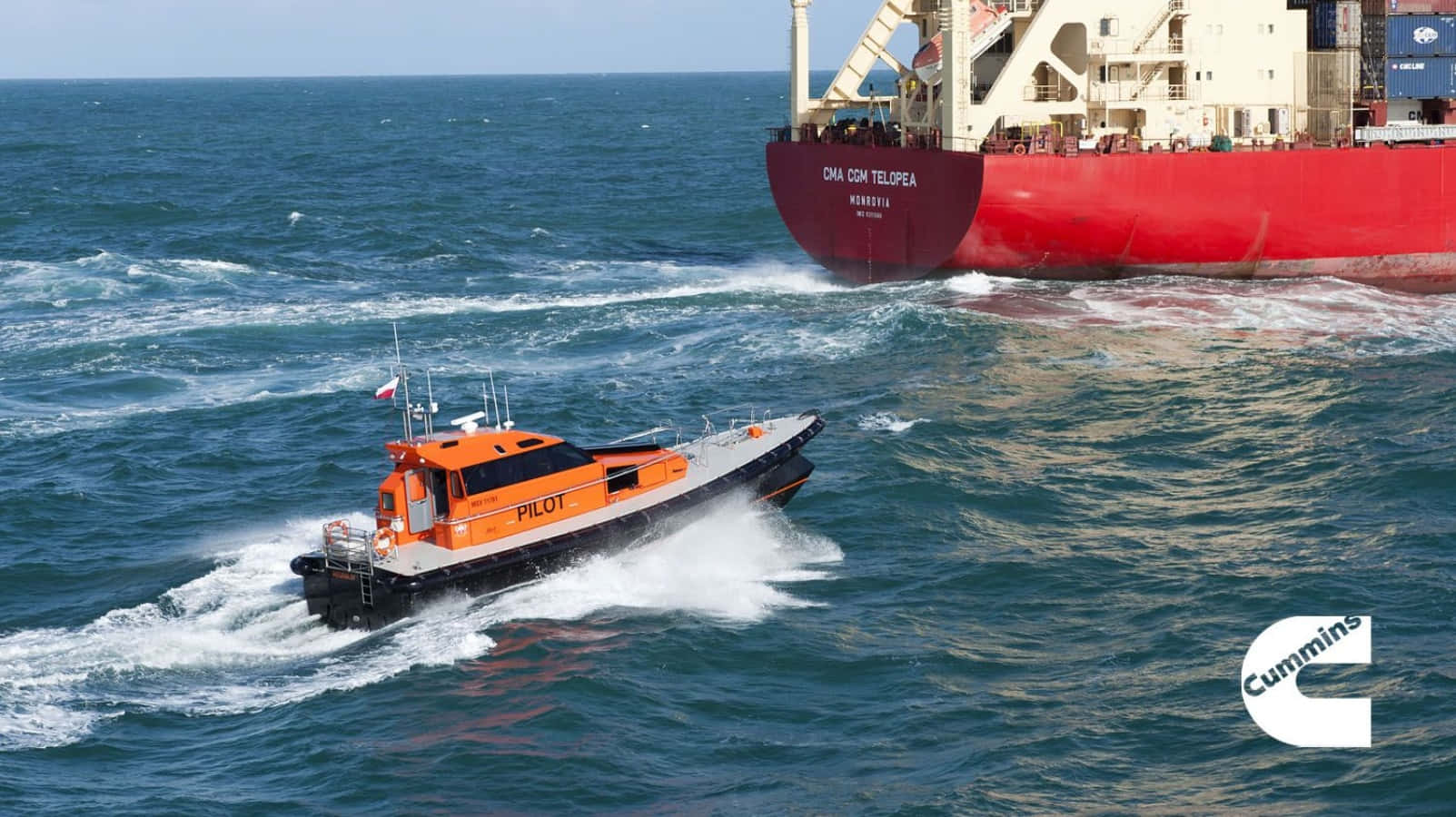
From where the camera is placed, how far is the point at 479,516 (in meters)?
24.1

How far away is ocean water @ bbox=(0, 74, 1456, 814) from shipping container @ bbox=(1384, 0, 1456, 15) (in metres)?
9.21

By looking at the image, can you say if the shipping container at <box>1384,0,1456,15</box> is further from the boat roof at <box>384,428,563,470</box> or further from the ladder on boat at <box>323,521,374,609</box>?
the ladder on boat at <box>323,521,374,609</box>

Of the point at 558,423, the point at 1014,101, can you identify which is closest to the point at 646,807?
the point at 558,423

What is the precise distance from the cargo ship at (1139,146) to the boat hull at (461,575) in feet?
70.0

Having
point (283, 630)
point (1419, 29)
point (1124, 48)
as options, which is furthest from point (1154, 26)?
point (283, 630)

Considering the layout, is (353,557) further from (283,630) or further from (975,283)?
(975,283)

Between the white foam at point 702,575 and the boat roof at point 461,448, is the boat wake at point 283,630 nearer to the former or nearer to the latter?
the white foam at point 702,575

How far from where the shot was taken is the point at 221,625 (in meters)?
23.7

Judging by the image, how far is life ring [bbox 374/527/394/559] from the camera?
23.7 metres

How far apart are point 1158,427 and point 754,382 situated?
8.93 m

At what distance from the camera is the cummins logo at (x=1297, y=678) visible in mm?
19859

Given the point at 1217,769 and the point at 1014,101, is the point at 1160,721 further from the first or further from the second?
the point at 1014,101

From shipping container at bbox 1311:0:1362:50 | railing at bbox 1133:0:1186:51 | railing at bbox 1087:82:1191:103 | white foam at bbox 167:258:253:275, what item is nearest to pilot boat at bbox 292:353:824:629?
railing at bbox 1087:82:1191:103

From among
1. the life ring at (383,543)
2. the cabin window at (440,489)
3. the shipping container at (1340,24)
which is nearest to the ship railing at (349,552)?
the life ring at (383,543)
